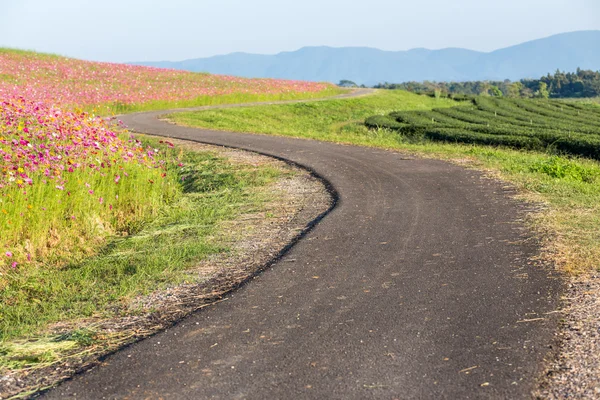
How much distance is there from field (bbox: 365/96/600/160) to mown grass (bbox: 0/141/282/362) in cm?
1441

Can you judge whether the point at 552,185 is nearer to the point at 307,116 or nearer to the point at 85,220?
the point at 85,220

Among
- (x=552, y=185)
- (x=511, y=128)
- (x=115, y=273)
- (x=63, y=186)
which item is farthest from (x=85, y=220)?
(x=511, y=128)

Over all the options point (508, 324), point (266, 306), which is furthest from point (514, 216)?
point (266, 306)

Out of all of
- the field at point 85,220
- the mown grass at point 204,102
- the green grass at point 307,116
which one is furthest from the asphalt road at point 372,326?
the mown grass at point 204,102

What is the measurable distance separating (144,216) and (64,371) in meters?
6.02

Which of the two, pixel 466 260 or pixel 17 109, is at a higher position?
pixel 17 109

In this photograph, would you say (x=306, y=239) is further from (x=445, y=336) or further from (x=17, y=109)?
(x=17, y=109)

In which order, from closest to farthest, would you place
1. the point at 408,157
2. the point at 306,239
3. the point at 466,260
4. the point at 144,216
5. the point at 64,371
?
the point at 64,371 < the point at 466,260 < the point at 306,239 < the point at 144,216 < the point at 408,157

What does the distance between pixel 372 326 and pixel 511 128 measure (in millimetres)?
24973

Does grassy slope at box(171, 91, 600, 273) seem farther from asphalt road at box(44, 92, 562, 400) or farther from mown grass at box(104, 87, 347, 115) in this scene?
mown grass at box(104, 87, 347, 115)

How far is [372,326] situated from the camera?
17.6 feet

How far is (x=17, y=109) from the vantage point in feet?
35.3

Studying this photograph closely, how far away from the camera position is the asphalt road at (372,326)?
14.4ft

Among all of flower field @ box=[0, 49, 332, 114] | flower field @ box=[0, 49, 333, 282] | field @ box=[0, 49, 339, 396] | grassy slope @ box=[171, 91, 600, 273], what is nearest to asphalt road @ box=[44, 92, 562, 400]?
grassy slope @ box=[171, 91, 600, 273]
